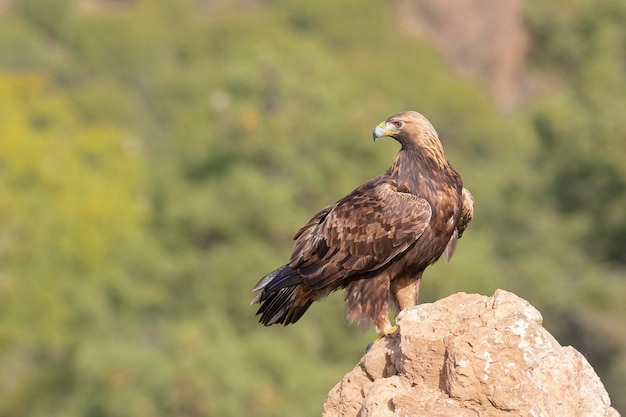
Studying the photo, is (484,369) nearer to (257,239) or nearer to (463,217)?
(463,217)

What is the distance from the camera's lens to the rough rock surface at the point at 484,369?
753 centimetres

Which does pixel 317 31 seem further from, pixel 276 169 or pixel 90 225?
pixel 276 169

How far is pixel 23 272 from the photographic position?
46594 millimetres

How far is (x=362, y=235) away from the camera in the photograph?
9.86 m

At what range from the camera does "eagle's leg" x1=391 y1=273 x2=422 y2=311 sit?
10.1 metres

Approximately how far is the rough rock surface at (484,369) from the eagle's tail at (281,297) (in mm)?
2093

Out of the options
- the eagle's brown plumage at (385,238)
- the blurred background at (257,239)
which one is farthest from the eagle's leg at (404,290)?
the blurred background at (257,239)

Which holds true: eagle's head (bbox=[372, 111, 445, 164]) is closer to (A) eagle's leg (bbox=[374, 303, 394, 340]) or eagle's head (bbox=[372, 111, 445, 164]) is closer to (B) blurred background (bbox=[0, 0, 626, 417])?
(A) eagle's leg (bbox=[374, 303, 394, 340])

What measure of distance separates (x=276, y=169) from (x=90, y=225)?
71.4 feet

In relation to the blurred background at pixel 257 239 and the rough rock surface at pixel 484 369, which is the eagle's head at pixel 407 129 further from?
the blurred background at pixel 257 239

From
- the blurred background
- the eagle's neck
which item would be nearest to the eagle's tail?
the eagle's neck

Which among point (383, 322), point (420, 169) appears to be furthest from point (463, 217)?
point (383, 322)

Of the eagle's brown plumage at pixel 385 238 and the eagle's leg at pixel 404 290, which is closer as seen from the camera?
the eagle's brown plumage at pixel 385 238

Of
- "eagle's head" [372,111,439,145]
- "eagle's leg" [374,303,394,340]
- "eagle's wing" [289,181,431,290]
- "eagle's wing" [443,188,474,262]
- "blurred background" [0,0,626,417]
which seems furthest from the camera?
"blurred background" [0,0,626,417]
